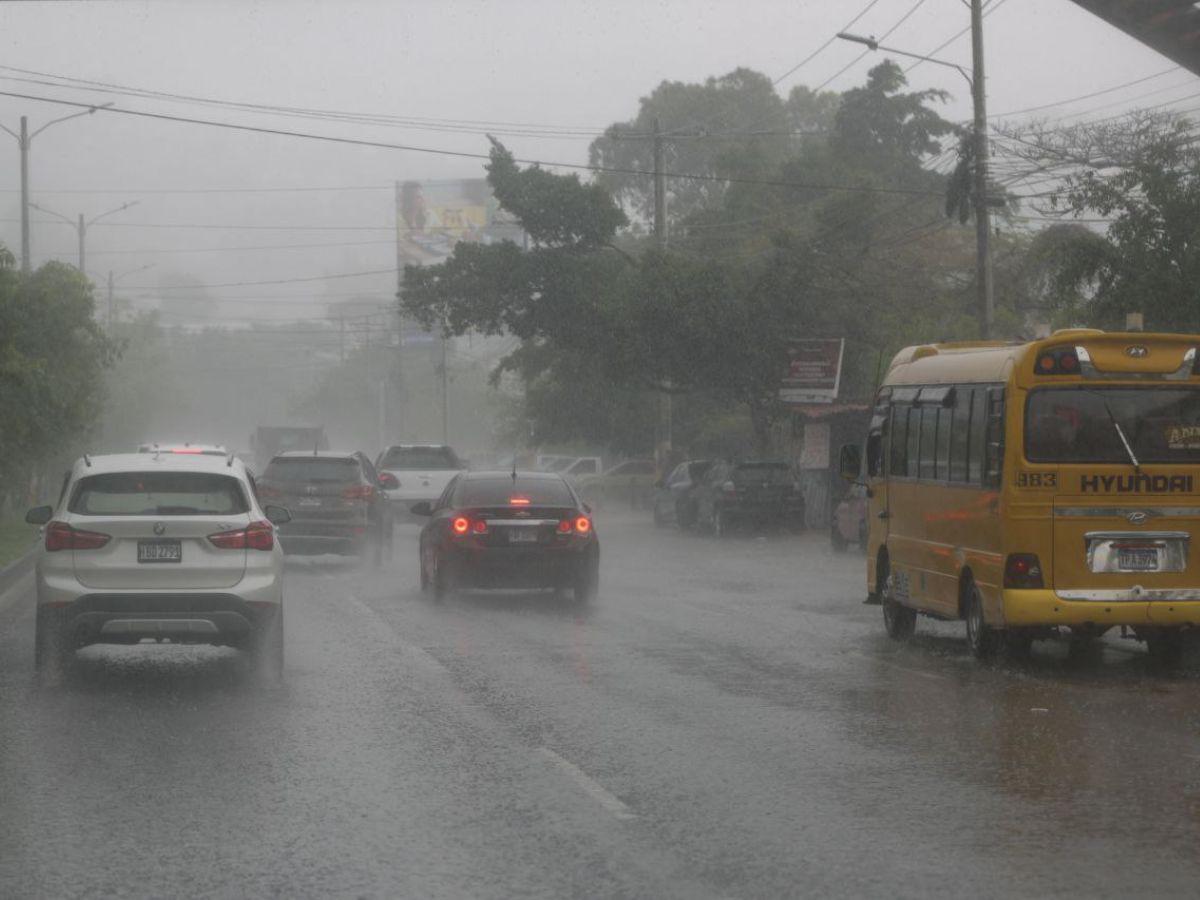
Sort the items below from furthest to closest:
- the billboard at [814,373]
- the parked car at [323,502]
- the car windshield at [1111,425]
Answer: the billboard at [814,373] → the parked car at [323,502] → the car windshield at [1111,425]

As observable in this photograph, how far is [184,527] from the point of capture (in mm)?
13547

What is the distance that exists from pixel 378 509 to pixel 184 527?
15.7m

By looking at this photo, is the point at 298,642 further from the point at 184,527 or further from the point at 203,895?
the point at 203,895

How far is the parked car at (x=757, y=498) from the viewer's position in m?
39.2

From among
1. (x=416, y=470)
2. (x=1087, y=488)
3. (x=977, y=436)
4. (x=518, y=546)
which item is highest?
(x=977, y=436)

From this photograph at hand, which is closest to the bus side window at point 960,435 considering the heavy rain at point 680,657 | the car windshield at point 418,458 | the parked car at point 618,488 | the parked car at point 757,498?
the heavy rain at point 680,657

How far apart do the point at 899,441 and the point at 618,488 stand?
4361 cm

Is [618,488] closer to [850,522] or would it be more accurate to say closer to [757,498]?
[757,498]

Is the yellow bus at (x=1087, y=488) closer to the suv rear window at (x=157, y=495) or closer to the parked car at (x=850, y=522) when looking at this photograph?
the suv rear window at (x=157, y=495)

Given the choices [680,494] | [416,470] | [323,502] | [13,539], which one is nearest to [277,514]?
[323,502]

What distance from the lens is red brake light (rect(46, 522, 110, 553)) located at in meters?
13.4

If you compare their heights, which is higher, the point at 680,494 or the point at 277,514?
the point at 277,514

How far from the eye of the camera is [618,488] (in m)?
61.0

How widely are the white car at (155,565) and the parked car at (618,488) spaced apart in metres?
44.9
